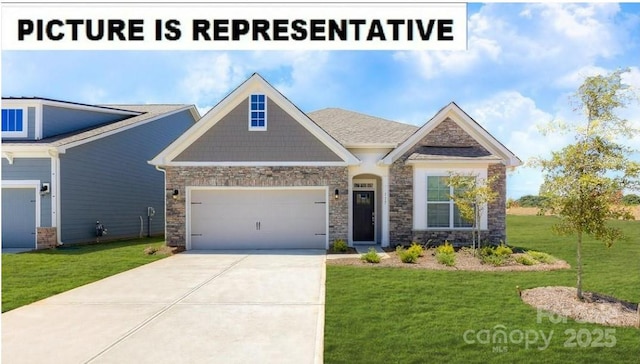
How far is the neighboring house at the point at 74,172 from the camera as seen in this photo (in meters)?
16.1

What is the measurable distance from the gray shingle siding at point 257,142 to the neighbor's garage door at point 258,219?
1194mm

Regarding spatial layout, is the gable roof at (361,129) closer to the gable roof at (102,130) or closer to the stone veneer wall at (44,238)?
the gable roof at (102,130)

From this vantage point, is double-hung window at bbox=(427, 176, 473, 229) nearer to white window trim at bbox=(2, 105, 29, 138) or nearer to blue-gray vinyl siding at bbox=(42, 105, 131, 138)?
blue-gray vinyl siding at bbox=(42, 105, 131, 138)

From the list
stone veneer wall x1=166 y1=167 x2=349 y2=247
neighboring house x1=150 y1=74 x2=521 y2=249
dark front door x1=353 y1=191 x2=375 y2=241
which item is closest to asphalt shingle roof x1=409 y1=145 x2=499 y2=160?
neighboring house x1=150 y1=74 x2=521 y2=249

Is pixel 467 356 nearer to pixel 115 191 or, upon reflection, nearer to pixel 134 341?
pixel 134 341

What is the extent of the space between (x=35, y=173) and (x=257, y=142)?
8.26 meters

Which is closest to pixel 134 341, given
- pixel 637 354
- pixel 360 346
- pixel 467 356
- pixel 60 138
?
pixel 360 346

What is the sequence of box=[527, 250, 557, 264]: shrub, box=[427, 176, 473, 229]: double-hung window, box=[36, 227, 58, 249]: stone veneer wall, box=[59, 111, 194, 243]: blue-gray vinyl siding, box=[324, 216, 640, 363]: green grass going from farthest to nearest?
box=[59, 111, 194, 243]: blue-gray vinyl siding < box=[36, 227, 58, 249]: stone veneer wall < box=[427, 176, 473, 229]: double-hung window < box=[527, 250, 557, 264]: shrub < box=[324, 216, 640, 363]: green grass

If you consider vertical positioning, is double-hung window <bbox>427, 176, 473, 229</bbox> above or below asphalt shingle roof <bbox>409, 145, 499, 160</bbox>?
below

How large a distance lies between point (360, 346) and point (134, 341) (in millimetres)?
2984

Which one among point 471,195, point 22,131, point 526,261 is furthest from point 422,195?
point 22,131

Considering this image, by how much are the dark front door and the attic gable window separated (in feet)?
14.3

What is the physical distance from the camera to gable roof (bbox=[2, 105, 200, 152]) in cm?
1619

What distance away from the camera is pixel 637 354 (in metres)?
5.54
